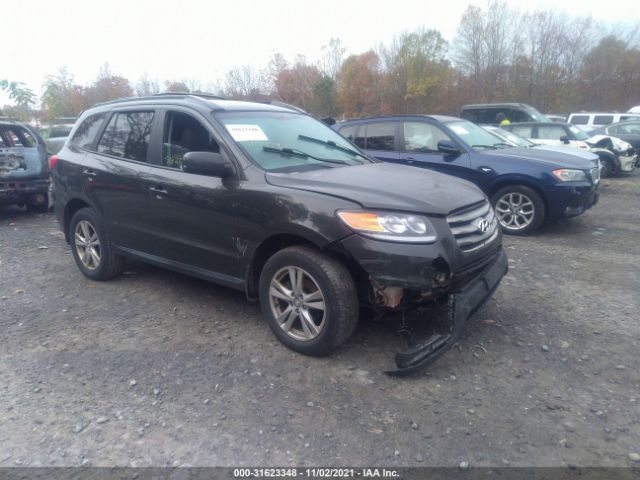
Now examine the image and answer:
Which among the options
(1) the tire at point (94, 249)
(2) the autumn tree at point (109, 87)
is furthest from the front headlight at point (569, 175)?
(2) the autumn tree at point (109, 87)

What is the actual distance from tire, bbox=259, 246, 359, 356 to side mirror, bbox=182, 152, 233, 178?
756 millimetres

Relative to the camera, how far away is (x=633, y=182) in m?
12.3

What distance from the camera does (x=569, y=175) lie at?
651cm

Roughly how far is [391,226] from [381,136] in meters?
4.88

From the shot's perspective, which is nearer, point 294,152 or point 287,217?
point 287,217

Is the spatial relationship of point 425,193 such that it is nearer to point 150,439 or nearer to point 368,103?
point 150,439

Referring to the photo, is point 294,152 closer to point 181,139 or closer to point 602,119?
point 181,139

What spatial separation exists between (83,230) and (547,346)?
4.55m

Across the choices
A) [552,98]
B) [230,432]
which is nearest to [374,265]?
[230,432]

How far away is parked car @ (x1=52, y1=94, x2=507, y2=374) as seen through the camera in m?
3.14

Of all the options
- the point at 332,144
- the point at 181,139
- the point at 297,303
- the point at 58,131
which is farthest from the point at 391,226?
the point at 58,131

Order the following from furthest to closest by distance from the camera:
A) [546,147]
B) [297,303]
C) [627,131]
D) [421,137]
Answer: [627,131] → [546,147] → [421,137] → [297,303]

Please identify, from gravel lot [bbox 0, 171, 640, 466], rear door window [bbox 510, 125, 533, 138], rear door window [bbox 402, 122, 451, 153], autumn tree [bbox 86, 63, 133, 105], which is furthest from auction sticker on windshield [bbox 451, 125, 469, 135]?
autumn tree [bbox 86, 63, 133, 105]

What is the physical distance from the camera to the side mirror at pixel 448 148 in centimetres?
693
